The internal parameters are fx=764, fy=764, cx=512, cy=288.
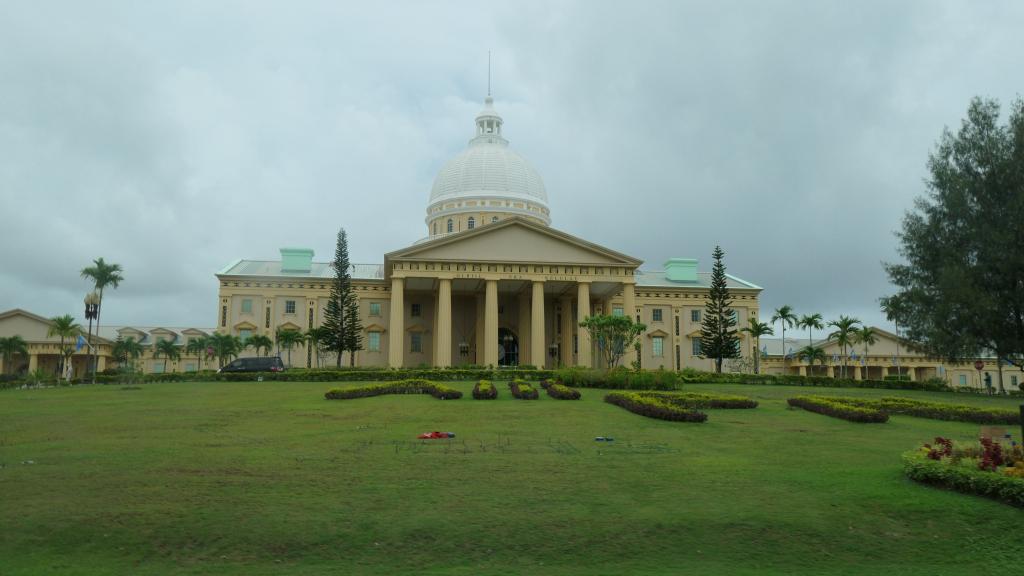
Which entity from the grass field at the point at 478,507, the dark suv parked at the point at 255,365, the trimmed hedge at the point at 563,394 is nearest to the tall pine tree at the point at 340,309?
the dark suv parked at the point at 255,365

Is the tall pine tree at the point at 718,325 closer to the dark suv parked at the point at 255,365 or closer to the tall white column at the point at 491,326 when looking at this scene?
the tall white column at the point at 491,326

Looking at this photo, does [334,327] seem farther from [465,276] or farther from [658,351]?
[658,351]

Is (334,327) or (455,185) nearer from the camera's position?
(334,327)

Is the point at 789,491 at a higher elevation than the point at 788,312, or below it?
below

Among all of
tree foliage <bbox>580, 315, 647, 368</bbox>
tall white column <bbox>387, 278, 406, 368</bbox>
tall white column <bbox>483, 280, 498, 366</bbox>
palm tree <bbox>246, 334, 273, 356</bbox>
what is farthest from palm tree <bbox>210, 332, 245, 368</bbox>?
tree foliage <bbox>580, 315, 647, 368</bbox>

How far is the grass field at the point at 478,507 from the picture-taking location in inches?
354

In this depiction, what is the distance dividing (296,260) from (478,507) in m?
53.8

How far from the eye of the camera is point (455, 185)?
63.2 meters

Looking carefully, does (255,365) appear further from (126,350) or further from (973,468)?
(973,468)

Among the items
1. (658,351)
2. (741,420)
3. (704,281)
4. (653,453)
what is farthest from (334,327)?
(653,453)

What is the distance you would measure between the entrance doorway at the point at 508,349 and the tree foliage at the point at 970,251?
27009mm

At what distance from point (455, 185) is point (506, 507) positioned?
54.1 meters

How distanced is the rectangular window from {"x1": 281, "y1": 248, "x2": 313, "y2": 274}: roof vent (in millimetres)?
28142

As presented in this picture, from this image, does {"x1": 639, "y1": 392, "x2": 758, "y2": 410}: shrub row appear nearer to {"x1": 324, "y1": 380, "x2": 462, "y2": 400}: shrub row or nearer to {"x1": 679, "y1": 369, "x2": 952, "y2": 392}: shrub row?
{"x1": 324, "y1": 380, "x2": 462, "y2": 400}: shrub row
